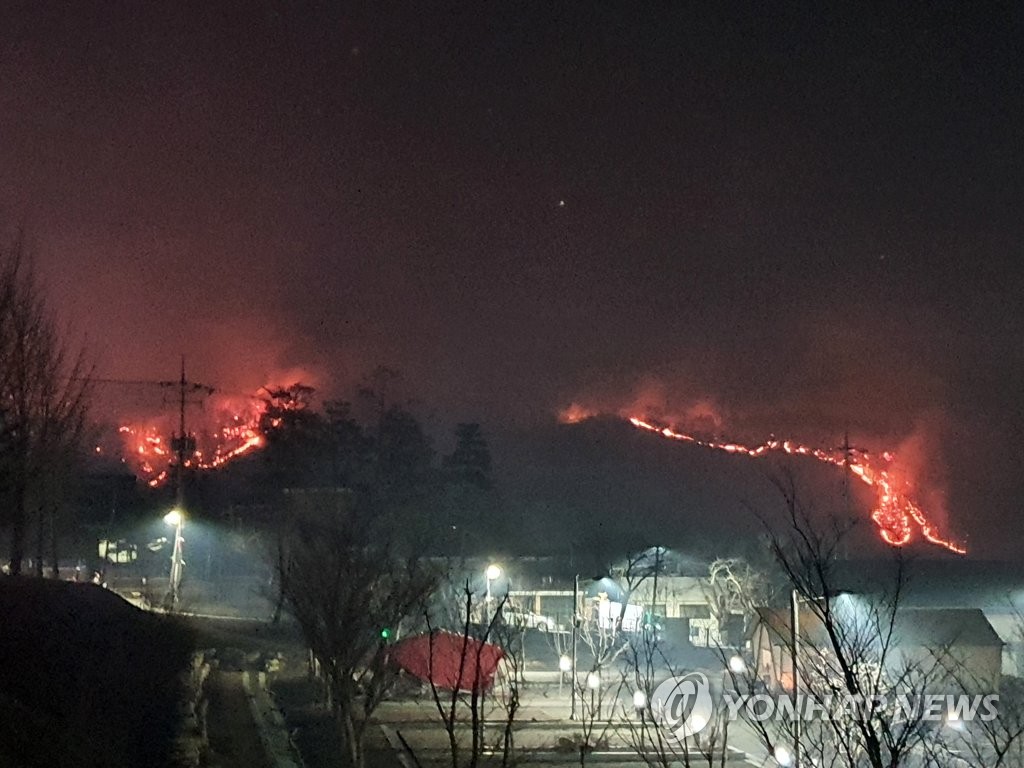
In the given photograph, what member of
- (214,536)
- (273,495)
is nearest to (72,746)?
(273,495)

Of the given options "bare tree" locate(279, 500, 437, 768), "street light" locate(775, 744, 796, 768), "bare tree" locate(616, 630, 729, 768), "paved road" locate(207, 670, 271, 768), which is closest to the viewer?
"street light" locate(775, 744, 796, 768)

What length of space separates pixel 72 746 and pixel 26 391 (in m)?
12.1

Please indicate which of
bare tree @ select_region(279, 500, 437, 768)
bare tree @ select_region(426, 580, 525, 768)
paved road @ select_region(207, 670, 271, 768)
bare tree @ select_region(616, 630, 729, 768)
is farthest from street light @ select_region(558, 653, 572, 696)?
bare tree @ select_region(279, 500, 437, 768)

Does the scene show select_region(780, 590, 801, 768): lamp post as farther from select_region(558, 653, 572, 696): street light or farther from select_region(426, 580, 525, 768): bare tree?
select_region(558, 653, 572, 696): street light

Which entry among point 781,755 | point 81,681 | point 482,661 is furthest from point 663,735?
point 482,661

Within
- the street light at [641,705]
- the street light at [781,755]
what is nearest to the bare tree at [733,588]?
the street light at [641,705]

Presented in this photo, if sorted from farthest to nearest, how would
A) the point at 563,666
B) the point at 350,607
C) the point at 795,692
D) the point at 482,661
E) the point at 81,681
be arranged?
the point at 563,666
the point at 482,661
the point at 350,607
the point at 81,681
the point at 795,692

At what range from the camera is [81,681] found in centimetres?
1326

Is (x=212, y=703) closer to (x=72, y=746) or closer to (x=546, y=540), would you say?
(x=72, y=746)

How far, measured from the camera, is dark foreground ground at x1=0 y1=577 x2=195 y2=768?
398 inches

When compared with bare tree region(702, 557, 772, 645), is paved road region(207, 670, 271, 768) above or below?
below

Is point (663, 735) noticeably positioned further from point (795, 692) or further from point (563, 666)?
point (563, 666)

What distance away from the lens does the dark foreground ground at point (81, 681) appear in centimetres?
1012

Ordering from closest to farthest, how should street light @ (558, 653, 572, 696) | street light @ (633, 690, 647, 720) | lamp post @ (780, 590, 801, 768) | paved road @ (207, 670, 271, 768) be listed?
lamp post @ (780, 590, 801, 768), street light @ (633, 690, 647, 720), paved road @ (207, 670, 271, 768), street light @ (558, 653, 572, 696)
